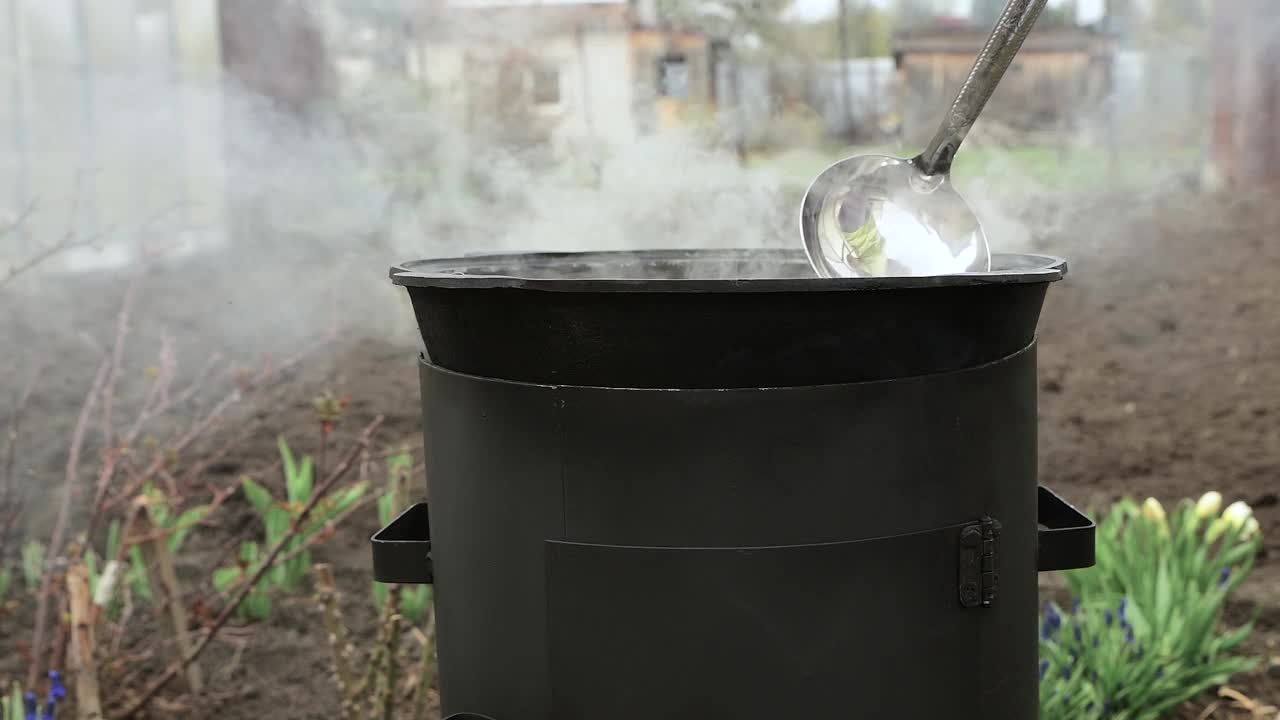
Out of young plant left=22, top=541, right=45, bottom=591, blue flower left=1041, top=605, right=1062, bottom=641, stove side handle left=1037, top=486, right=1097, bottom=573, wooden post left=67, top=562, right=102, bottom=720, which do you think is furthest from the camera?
young plant left=22, top=541, right=45, bottom=591

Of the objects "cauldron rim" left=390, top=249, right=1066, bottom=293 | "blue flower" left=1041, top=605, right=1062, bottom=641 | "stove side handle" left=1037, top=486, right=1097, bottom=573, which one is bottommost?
"blue flower" left=1041, top=605, right=1062, bottom=641

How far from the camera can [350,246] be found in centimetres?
490

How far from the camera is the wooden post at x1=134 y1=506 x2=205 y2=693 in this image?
2.75 meters

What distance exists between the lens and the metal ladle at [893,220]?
1781mm

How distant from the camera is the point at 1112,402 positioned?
14.8 ft

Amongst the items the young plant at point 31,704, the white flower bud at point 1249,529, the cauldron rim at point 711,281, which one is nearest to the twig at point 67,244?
the young plant at point 31,704

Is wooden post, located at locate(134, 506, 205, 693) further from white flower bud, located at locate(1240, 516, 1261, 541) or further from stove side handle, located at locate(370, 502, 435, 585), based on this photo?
white flower bud, located at locate(1240, 516, 1261, 541)

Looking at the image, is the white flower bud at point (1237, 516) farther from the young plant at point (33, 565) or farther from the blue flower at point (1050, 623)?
the young plant at point (33, 565)

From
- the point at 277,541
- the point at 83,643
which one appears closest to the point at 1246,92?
the point at 277,541

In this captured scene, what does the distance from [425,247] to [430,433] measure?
3.17m

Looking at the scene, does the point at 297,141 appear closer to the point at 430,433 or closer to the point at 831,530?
the point at 430,433

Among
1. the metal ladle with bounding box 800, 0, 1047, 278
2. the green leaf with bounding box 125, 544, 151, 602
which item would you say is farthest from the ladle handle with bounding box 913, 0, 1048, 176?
the green leaf with bounding box 125, 544, 151, 602

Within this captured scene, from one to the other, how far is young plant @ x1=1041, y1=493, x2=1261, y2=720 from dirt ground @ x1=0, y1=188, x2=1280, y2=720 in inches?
7.1

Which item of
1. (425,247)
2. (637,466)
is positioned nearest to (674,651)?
(637,466)
